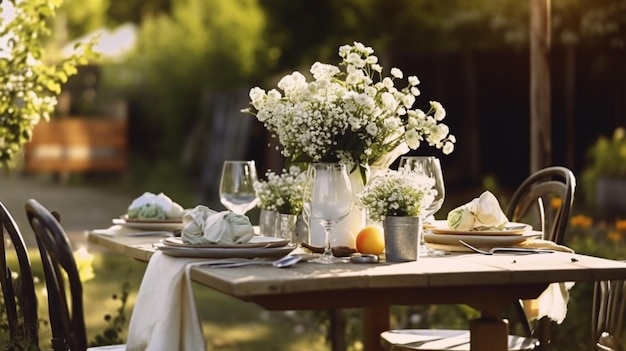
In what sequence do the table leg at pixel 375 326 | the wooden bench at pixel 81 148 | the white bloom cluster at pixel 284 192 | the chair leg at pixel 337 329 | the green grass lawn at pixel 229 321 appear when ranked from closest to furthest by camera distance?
1. the white bloom cluster at pixel 284 192
2. the table leg at pixel 375 326
3. the chair leg at pixel 337 329
4. the green grass lawn at pixel 229 321
5. the wooden bench at pixel 81 148

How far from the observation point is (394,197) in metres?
3.39

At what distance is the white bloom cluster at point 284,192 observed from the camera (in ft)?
13.4

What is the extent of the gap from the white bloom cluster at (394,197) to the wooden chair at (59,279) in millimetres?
833

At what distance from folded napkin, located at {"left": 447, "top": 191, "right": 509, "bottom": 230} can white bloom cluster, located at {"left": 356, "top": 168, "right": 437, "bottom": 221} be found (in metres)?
0.38

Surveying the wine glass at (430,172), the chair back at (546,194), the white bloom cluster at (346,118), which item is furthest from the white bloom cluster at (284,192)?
the chair back at (546,194)

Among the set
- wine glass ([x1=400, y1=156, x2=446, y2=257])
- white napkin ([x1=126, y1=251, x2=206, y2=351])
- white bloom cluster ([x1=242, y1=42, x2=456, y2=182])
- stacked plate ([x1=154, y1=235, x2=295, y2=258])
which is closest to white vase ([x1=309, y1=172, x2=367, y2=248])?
white bloom cluster ([x1=242, y1=42, x2=456, y2=182])

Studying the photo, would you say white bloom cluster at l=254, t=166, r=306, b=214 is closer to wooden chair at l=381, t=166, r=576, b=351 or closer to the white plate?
the white plate

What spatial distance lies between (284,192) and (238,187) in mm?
187

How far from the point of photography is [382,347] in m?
4.59

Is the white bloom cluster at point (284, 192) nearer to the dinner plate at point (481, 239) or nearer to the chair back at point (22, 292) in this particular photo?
the dinner plate at point (481, 239)

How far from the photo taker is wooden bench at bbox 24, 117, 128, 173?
694 inches

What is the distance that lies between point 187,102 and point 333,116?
46.8 feet

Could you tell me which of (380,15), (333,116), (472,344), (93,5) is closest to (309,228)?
(333,116)

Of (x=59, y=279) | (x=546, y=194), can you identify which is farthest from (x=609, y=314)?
(x=59, y=279)
